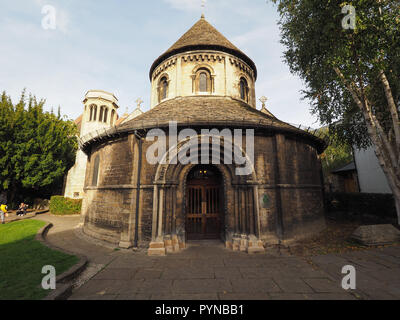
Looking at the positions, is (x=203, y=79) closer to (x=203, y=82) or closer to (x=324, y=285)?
(x=203, y=82)

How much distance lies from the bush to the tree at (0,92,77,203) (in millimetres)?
2183

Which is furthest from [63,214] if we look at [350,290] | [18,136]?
[350,290]

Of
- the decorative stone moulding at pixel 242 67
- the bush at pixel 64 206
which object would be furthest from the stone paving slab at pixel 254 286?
the bush at pixel 64 206

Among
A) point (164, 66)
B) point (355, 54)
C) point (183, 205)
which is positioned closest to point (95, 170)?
point (183, 205)

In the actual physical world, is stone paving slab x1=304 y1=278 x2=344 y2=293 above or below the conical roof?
below

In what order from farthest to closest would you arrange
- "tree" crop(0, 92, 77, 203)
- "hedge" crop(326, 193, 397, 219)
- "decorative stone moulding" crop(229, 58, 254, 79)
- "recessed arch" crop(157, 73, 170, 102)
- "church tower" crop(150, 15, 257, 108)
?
"tree" crop(0, 92, 77, 203) < "recessed arch" crop(157, 73, 170, 102) < "decorative stone moulding" crop(229, 58, 254, 79) < "church tower" crop(150, 15, 257, 108) < "hedge" crop(326, 193, 397, 219)

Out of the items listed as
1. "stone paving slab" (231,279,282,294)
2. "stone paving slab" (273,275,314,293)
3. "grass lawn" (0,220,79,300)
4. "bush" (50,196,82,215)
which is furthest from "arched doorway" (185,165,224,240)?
"bush" (50,196,82,215)

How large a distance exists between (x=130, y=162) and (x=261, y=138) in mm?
6101

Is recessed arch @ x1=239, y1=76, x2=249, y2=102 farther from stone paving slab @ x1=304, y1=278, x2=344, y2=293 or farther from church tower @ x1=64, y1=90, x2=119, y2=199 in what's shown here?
church tower @ x1=64, y1=90, x2=119, y2=199

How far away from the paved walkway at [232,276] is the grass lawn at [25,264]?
798mm

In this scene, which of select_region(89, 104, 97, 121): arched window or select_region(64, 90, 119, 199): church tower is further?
select_region(89, 104, 97, 121): arched window

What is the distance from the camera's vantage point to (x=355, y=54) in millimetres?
7762

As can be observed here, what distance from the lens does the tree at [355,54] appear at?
708cm

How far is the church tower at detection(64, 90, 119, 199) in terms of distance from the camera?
20750 mm
